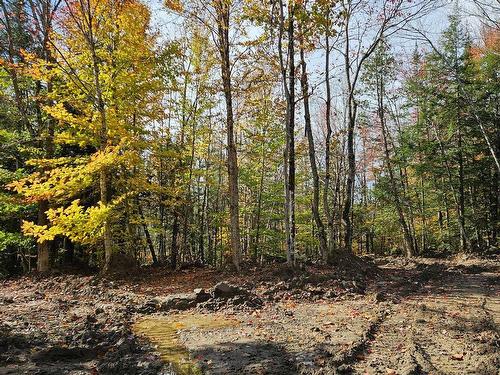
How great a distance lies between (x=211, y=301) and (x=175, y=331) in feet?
7.03

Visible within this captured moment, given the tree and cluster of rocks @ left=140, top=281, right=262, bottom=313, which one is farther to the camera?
the tree

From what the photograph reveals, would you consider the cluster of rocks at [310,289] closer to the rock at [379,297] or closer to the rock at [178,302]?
the rock at [379,297]

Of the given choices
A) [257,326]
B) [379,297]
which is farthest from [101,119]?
[379,297]

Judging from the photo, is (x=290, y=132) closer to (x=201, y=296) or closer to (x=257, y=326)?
(x=201, y=296)

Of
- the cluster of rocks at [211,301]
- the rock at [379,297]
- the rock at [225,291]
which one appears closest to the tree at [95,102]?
the cluster of rocks at [211,301]

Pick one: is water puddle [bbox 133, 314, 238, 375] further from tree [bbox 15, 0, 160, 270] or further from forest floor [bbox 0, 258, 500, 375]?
tree [bbox 15, 0, 160, 270]

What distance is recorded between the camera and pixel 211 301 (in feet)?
28.6

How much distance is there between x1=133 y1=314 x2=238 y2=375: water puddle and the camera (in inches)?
192

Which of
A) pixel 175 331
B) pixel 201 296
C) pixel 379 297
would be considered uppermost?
pixel 201 296

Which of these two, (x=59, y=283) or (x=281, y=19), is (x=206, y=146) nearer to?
(x=281, y=19)

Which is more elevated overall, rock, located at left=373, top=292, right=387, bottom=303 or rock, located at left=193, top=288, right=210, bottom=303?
rock, located at left=193, top=288, right=210, bottom=303

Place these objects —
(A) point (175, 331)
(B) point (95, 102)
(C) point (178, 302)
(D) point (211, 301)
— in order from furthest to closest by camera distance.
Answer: (B) point (95, 102) → (D) point (211, 301) → (C) point (178, 302) → (A) point (175, 331)

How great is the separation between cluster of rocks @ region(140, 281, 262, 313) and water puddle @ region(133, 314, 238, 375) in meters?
0.62

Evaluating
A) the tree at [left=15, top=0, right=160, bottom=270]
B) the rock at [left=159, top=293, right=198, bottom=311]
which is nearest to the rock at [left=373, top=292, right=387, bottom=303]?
the rock at [left=159, top=293, right=198, bottom=311]
